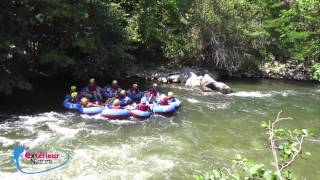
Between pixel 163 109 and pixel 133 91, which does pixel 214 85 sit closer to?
pixel 133 91

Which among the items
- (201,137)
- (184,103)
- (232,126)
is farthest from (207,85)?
(201,137)

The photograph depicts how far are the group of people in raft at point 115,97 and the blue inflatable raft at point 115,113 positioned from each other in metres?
0.30

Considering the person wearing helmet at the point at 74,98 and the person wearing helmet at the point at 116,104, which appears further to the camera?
the person wearing helmet at the point at 74,98

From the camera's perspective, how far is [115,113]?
13.4 metres

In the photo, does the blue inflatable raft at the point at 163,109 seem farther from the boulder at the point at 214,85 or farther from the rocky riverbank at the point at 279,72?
the rocky riverbank at the point at 279,72

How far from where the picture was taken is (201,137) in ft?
39.9

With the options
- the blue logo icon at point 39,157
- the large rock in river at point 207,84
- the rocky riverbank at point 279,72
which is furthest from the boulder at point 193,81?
the blue logo icon at point 39,157

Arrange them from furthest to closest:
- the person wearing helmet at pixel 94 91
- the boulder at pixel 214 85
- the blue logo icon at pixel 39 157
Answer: the boulder at pixel 214 85, the person wearing helmet at pixel 94 91, the blue logo icon at pixel 39 157

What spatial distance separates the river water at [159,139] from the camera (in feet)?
31.2

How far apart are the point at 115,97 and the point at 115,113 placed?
1.81 metres

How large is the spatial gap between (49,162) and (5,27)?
6875 mm

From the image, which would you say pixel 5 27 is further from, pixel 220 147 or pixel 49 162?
pixel 220 147

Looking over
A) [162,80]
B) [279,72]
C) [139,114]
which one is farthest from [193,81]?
[139,114]

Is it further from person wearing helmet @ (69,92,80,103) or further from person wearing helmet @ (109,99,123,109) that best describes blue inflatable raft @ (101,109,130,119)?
person wearing helmet @ (69,92,80,103)
